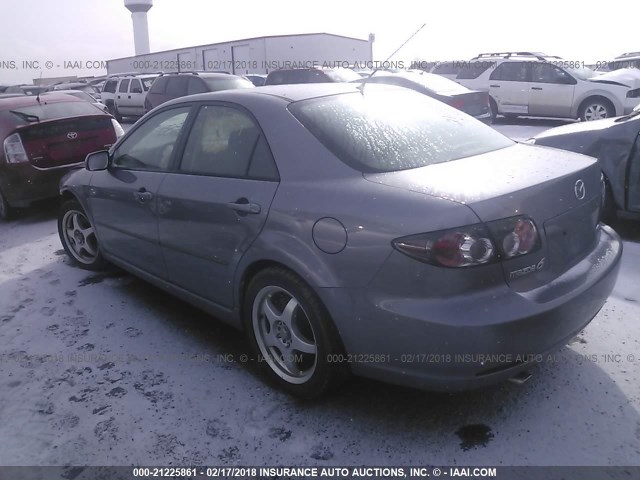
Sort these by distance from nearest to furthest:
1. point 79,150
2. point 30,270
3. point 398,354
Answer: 1. point 398,354
2. point 30,270
3. point 79,150

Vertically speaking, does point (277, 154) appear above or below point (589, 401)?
above

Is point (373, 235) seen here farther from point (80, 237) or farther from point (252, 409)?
point (80, 237)

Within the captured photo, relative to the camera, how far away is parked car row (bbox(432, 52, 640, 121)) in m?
12.4

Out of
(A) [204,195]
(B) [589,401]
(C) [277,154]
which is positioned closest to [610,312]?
(B) [589,401]

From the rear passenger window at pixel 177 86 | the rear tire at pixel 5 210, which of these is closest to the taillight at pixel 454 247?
the rear tire at pixel 5 210

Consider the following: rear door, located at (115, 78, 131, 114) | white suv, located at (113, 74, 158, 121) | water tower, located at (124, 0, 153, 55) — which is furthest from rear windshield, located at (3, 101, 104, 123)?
water tower, located at (124, 0, 153, 55)

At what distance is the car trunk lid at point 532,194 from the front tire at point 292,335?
667 millimetres

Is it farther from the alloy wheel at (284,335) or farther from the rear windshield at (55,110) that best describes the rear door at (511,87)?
the alloy wheel at (284,335)

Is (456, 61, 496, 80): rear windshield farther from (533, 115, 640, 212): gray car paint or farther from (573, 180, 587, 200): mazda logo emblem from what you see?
(573, 180, 587, 200): mazda logo emblem

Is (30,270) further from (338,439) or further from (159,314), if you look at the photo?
(338,439)

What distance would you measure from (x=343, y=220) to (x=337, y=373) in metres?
0.74

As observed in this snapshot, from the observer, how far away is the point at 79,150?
22.4 feet

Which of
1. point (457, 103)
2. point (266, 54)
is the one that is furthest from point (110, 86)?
point (266, 54)

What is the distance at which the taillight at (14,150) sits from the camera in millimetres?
6406
